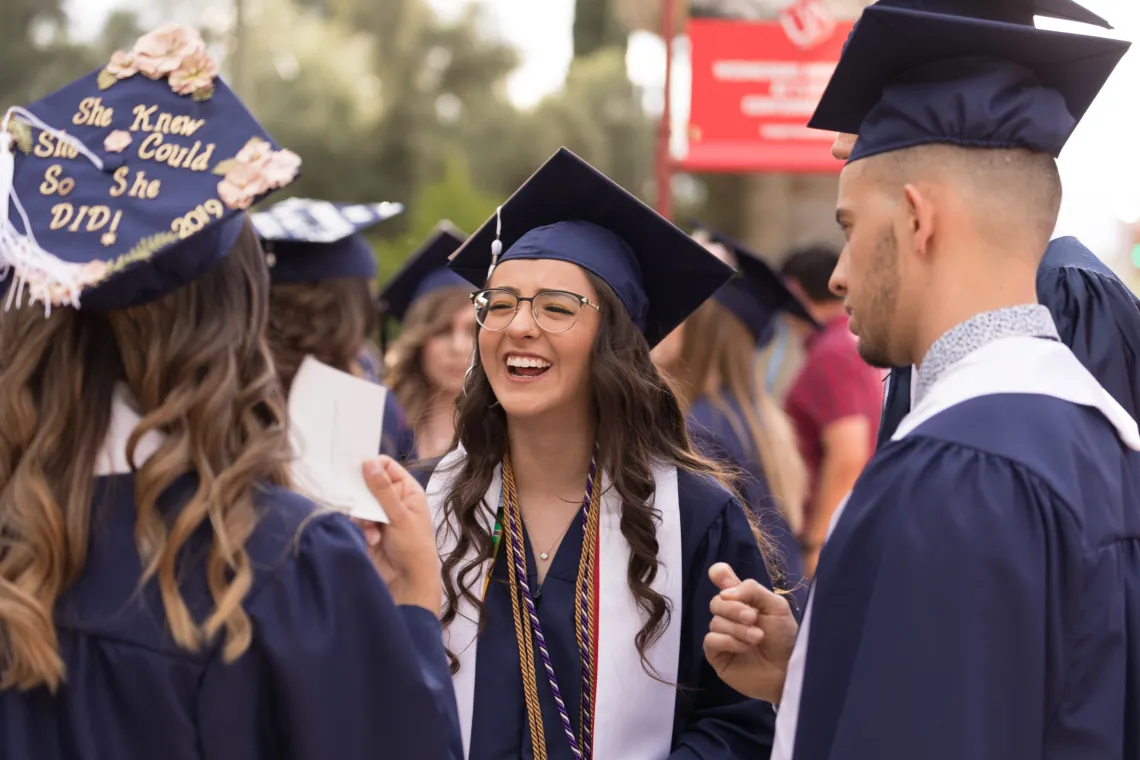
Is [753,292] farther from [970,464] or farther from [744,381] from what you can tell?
[970,464]

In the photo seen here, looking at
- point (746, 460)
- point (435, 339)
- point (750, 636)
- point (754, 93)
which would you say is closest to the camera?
point (750, 636)

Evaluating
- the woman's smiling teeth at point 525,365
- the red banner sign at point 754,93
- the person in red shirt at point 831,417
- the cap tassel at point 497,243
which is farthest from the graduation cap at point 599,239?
the red banner sign at point 754,93

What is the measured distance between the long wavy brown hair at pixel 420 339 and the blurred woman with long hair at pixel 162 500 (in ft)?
11.0

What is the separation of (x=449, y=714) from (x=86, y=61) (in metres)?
14.7

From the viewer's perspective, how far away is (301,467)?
2.18 metres

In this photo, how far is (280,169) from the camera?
188 centimetres

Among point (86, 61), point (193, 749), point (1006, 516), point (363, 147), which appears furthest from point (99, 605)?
point (363, 147)

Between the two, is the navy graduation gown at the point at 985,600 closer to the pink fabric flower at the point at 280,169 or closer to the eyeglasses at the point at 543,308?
the pink fabric flower at the point at 280,169

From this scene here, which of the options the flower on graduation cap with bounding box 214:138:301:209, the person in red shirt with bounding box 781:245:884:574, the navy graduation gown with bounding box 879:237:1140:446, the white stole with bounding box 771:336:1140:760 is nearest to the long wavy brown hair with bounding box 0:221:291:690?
the flower on graduation cap with bounding box 214:138:301:209

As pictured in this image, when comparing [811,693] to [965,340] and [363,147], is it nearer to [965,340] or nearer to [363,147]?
[965,340]

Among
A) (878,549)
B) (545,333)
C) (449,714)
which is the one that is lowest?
(449,714)

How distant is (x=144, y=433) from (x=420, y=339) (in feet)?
11.6

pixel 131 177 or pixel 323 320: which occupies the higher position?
pixel 131 177

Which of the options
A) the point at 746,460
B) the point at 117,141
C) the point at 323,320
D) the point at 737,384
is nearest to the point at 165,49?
the point at 117,141
